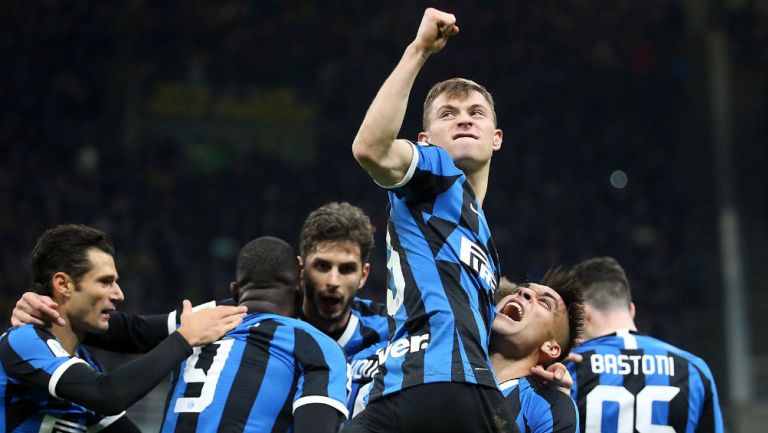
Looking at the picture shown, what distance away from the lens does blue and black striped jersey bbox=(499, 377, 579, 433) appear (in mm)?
4344

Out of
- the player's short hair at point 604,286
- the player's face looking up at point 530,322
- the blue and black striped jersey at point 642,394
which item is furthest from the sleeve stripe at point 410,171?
the player's short hair at point 604,286

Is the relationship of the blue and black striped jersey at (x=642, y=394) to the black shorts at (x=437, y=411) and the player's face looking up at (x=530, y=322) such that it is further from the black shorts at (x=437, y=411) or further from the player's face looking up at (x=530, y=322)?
the black shorts at (x=437, y=411)

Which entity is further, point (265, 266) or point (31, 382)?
point (265, 266)

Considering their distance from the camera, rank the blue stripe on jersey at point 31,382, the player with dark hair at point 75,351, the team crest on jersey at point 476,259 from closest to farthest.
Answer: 1. the team crest on jersey at point 476,259
2. the player with dark hair at point 75,351
3. the blue stripe on jersey at point 31,382

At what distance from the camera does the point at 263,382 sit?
4.36 meters

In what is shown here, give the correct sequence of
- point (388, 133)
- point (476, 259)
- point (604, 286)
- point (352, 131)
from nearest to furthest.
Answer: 1. point (388, 133)
2. point (476, 259)
3. point (604, 286)
4. point (352, 131)

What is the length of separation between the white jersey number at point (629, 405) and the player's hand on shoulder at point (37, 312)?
2.77m

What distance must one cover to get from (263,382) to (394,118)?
1.50 meters

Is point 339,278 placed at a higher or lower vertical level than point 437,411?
higher

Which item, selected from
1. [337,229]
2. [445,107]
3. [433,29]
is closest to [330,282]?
[337,229]

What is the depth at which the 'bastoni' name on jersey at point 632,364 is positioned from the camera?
5.52 m

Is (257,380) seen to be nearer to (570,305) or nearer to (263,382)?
(263,382)

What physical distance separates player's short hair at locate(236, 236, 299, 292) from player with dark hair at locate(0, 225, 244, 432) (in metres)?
0.20

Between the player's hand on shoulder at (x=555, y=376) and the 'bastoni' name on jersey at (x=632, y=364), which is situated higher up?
the 'bastoni' name on jersey at (x=632, y=364)
